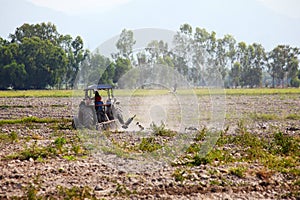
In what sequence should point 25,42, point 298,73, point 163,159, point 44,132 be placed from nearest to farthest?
1. point 163,159
2. point 44,132
3. point 25,42
4. point 298,73

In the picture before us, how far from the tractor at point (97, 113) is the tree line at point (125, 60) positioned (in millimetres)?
440

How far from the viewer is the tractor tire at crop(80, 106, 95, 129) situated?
15.6m

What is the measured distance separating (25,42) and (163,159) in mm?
64377

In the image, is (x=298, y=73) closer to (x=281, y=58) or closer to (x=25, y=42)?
(x=281, y=58)

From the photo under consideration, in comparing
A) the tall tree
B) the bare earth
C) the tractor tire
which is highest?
the tall tree

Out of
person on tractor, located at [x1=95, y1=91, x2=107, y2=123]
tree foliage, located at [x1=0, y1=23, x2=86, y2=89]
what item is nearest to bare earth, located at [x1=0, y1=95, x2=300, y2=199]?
person on tractor, located at [x1=95, y1=91, x2=107, y2=123]

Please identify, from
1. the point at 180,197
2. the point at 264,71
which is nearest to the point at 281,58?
the point at 264,71

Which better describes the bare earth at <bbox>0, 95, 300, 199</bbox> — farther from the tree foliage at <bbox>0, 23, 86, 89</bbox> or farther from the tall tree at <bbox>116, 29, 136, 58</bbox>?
the tree foliage at <bbox>0, 23, 86, 89</bbox>

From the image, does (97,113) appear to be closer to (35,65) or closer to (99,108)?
(99,108)

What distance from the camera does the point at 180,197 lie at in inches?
313

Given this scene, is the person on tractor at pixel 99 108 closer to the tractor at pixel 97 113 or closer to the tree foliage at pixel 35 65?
the tractor at pixel 97 113

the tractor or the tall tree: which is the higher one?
the tall tree

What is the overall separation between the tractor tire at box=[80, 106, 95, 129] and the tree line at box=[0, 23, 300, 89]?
102 cm

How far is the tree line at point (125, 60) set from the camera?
13.7 m
